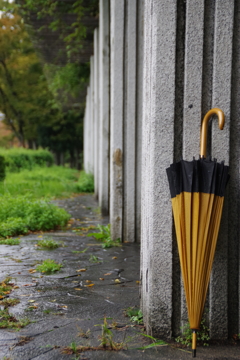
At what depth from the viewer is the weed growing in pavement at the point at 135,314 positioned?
318cm

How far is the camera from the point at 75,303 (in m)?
3.58

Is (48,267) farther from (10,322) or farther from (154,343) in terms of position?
(154,343)

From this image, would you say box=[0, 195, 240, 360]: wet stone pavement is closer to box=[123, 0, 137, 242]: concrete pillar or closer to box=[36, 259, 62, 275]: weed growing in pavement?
box=[36, 259, 62, 275]: weed growing in pavement

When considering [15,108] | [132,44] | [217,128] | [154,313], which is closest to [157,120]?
[217,128]

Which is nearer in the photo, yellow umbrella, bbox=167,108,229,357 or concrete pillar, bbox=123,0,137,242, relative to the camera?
yellow umbrella, bbox=167,108,229,357

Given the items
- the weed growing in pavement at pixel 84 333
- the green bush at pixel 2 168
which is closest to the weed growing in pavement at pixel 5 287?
the weed growing in pavement at pixel 84 333

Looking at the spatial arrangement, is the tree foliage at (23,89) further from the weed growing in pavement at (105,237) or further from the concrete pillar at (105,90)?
the weed growing in pavement at (105,237)

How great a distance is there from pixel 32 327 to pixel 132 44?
15.6ft

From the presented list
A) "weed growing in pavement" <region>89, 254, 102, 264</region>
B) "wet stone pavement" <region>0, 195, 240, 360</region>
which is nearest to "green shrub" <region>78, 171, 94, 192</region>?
"wet stone pavement" <region>0, 195, 240, 360</region>

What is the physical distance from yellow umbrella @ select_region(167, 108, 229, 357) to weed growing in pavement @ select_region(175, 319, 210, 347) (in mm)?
197

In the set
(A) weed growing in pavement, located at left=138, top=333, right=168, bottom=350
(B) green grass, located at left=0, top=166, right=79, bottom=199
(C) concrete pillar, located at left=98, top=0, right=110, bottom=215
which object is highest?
(C) concrete pillar, located at left=98, top=0, right=110, bottom=215

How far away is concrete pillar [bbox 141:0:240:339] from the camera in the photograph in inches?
112

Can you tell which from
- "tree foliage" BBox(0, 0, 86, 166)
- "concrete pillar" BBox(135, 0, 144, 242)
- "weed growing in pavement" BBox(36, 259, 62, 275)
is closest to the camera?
"weed growing in pavement" BBox(36, 259, 62, 275)

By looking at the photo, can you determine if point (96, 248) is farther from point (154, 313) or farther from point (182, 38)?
point (182, 38)
